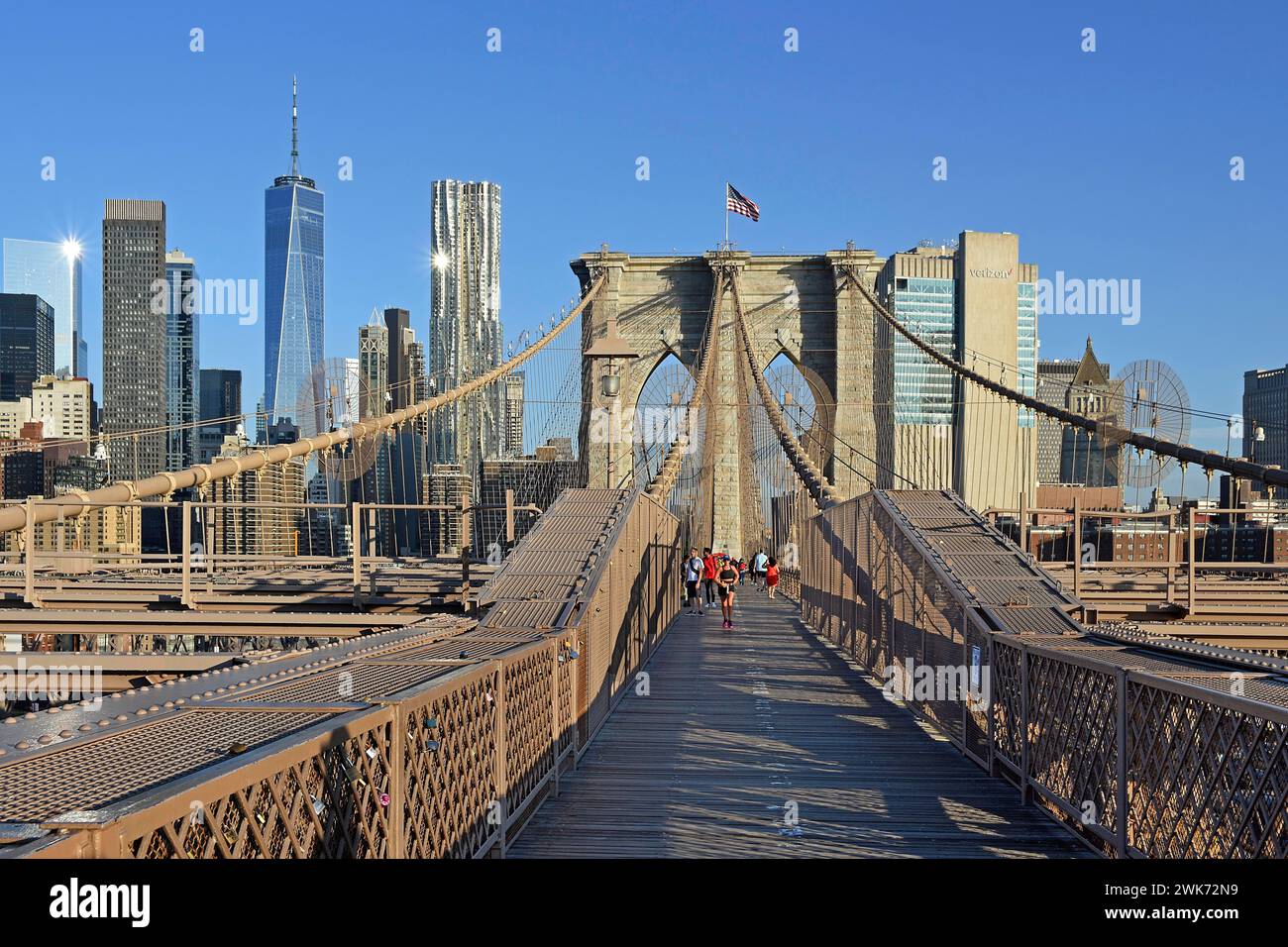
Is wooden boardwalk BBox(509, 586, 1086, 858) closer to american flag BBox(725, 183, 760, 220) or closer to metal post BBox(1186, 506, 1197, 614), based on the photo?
metal post BBox(1186, 506, 1197, 614)

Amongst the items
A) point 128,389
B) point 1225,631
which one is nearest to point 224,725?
point 1225,631

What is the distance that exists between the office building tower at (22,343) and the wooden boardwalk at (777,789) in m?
144

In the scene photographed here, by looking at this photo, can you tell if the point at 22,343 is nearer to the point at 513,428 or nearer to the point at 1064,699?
the point at 513,428

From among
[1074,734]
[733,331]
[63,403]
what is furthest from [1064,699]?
[63,403]

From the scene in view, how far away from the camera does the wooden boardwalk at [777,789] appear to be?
5.90 m

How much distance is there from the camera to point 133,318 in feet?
453

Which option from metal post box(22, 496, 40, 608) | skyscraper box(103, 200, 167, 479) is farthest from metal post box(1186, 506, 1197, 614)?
skyscraper box(103, 200, 167, 479)

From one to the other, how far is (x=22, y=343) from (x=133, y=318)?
2029 cm

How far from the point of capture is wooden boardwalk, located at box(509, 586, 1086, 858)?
19.4ft

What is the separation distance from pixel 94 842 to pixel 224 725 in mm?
1457

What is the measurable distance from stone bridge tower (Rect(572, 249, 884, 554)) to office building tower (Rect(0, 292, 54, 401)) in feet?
374
